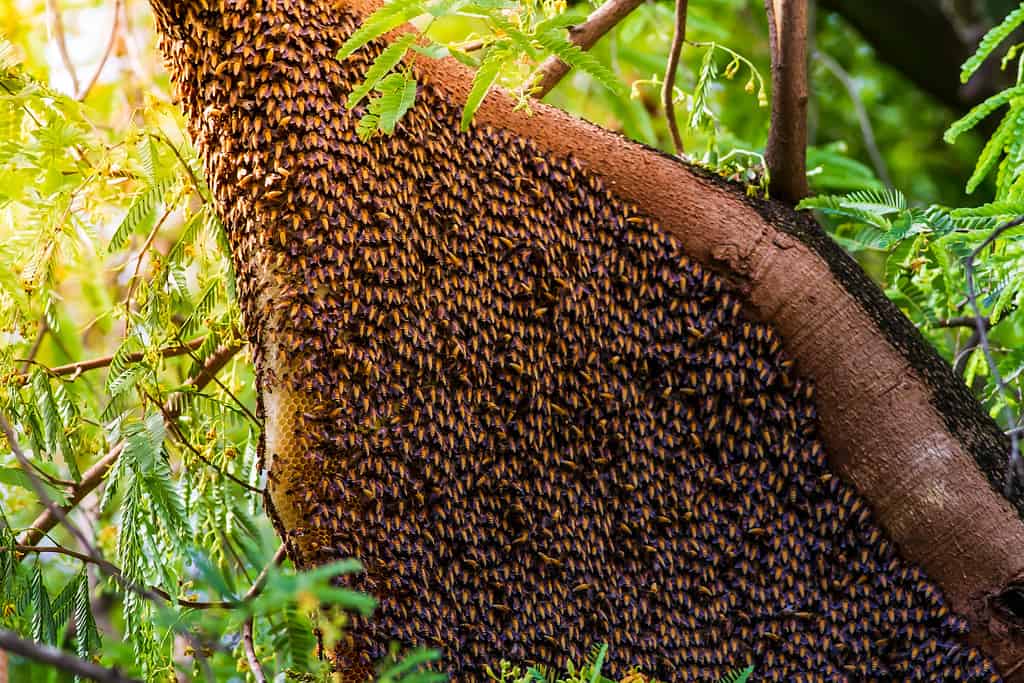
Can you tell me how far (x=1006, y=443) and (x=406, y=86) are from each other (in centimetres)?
190

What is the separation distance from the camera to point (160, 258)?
9.70 feet

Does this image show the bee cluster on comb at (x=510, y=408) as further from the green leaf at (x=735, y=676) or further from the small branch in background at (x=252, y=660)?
the small branch in background at (x=252, y=660)

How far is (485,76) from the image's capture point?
2172mm

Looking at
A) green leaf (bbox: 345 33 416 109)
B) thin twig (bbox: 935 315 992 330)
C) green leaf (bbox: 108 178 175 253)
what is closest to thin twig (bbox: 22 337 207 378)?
green leaf (bbox: 108 178 175 253)

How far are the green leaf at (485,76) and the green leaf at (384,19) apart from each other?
0.20 meters

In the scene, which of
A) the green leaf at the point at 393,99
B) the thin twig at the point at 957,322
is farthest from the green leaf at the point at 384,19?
the thin twig at the point at 957,322

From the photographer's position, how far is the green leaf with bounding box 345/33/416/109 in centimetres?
211

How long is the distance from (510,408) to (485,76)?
84 centimetres

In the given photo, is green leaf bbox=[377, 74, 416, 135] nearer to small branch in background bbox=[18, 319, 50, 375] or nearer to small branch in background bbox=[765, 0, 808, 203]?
small branch in background bbox=[765, 0, 808, 203]

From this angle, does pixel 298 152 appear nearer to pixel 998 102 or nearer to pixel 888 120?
pixel 998 102

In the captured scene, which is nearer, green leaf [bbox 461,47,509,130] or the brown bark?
green leaf [bbox 461,47,509,130]

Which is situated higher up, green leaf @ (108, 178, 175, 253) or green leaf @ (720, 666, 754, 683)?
green leaf @ (108, 178, 175, 253)

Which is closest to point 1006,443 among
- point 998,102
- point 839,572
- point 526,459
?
point 839,572

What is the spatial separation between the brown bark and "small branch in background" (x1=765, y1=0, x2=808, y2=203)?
11.3 inches
